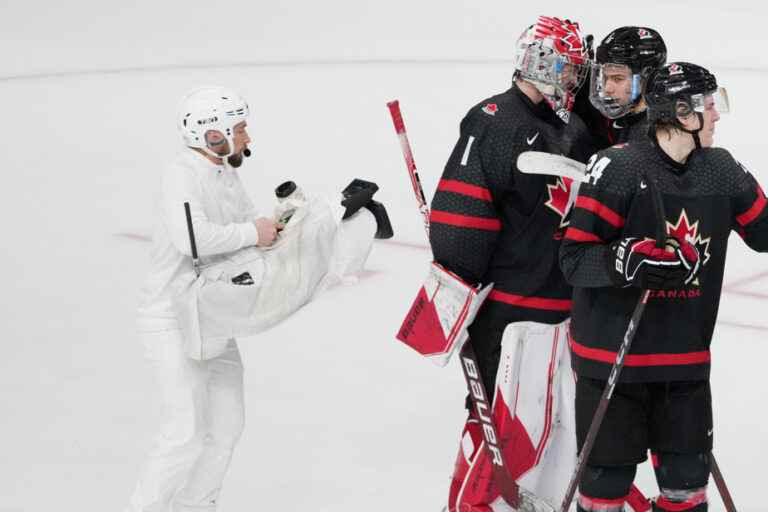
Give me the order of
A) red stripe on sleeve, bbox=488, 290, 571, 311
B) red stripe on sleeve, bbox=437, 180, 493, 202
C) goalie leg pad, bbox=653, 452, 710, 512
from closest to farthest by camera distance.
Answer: goalie leg pad, bbox=653, 452, 710, 512, red stripe on sleeve, bbox=437, 180, 493, 202, red stripe on sleeve, bbox=488, 290, 571, 311

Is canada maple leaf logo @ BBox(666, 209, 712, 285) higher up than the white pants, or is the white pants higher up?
canada maple leaf logo @ BBox(666, 209, 712, 285)

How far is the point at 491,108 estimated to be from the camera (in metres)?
2.88

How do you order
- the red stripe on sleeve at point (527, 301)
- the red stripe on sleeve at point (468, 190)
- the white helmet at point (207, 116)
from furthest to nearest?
the white helmet at point (207, 116)
the red stripe on sleeve at point (527, 301)
the red stripe on sleeve at point (468, 190)

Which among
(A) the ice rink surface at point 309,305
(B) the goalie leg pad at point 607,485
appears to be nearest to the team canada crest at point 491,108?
(B) the goalie leg pad at point 607,485

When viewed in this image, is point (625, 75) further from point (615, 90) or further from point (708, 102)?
point (708, 102)

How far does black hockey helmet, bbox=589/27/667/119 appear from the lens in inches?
115

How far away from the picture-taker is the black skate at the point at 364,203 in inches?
122

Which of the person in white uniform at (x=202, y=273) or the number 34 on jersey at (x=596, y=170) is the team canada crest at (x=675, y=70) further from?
the person in white uniform at (x=202, y=273)

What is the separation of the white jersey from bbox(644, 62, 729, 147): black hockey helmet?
1.01 metres

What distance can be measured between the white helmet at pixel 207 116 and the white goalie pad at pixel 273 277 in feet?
0.84

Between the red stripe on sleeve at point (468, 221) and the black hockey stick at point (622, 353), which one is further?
the red stripe on sleeve at point (468, 221)

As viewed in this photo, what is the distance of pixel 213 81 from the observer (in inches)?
381

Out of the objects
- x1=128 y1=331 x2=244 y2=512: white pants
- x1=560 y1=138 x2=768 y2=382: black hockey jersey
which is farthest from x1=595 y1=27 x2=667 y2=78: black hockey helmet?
x1=128 y1=331 x2=244 y2=512: white pants

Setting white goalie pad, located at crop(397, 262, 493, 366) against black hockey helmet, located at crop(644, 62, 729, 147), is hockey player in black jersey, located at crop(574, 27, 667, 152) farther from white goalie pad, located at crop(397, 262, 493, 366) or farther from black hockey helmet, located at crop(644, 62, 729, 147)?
white goalie pad, located at crop(397, 262, 493, 366)
